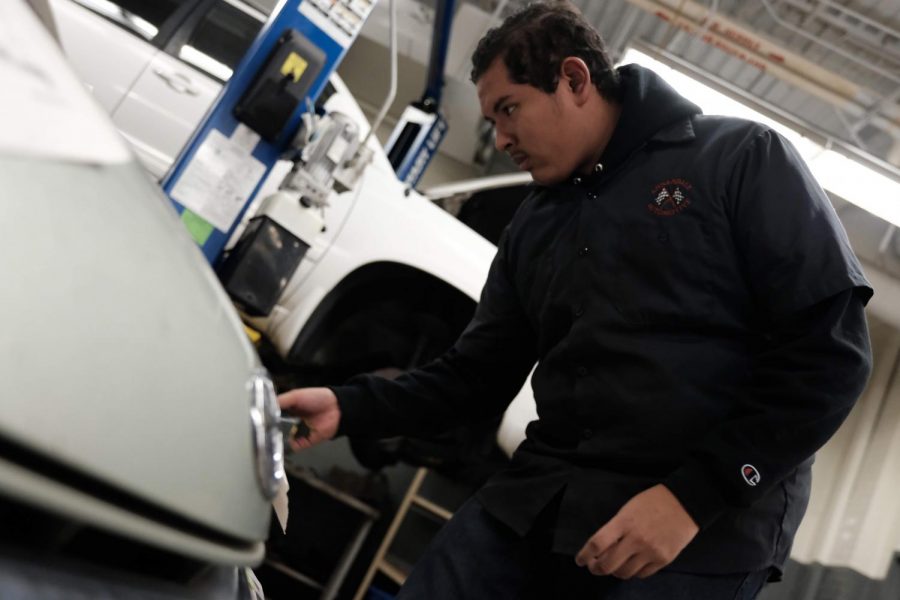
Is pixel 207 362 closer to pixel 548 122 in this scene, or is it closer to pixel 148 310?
pixel 148 310

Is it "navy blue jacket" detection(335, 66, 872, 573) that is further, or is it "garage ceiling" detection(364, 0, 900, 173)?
"garage ceiling" detection(364, 0, 900, 173)

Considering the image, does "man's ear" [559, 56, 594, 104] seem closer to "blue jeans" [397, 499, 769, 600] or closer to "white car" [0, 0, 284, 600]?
"blue jeans" [397, 499, 769, 600]

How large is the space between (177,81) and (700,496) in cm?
262

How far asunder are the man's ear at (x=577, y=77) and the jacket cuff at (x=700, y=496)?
2.27 feet

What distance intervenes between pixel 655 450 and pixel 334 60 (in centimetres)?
191

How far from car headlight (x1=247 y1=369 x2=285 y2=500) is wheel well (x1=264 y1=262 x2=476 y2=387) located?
2.24m

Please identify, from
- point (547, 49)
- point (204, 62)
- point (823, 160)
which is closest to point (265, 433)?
point (547, 49)

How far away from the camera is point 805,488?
3.49ft

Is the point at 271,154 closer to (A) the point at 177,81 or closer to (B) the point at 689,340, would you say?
(A) the point at 177,81

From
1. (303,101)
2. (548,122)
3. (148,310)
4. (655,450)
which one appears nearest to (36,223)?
(148,310)

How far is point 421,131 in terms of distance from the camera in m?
4.45

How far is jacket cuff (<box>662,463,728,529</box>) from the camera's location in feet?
3.00

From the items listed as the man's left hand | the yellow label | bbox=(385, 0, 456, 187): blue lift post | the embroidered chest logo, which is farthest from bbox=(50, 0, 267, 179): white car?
the man's left hand

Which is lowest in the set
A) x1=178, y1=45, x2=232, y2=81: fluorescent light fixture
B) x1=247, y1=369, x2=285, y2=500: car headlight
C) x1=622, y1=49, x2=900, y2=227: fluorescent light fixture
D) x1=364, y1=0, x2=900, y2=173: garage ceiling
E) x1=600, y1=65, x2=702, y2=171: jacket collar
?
x1=247, y1=369, x2=285, y2=500: car headlight
